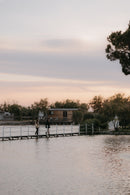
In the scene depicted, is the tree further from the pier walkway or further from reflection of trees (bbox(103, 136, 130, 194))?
reflection of trees (bbox(103, 136, 130, 194))

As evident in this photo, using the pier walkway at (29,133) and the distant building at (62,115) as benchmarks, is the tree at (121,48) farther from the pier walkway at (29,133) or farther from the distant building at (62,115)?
the distant building at (62,115)

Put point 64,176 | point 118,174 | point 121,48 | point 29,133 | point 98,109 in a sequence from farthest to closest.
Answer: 1. point 98,109
2. point 29,133
3. point 121,48
4. point 118,174
5. point 64,176

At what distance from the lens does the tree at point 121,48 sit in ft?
147

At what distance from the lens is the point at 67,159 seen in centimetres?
2289

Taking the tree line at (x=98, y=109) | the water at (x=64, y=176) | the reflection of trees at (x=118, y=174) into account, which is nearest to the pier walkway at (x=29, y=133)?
the tree line at (x=98, y=109)

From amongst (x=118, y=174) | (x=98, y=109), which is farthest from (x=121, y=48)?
(x=98, y=109)

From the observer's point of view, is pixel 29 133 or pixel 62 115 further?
pixel 62 115

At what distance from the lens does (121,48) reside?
46.2 metres

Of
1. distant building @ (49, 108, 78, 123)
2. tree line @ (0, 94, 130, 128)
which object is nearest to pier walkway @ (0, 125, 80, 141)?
tree line @ (0, 94, 130, 128)

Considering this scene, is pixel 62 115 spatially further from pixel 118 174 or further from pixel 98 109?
pixel 118 174

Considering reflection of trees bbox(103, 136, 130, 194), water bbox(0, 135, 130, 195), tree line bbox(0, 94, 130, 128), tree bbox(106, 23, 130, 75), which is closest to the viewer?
water bbox(0, 135, 130, 195)

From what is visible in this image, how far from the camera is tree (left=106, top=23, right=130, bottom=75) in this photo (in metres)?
44.8

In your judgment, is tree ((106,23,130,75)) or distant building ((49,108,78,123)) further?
distant building ((49,108,78,123))

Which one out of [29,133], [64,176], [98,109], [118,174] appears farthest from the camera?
[98,109]
